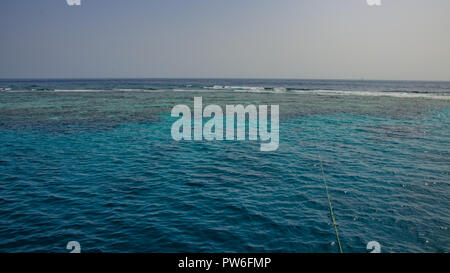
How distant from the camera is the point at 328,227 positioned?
939cm

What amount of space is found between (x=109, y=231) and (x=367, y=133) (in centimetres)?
2254

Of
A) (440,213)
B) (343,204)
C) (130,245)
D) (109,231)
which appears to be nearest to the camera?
(130,245)

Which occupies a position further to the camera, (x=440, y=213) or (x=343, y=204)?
(x=343, y=204)

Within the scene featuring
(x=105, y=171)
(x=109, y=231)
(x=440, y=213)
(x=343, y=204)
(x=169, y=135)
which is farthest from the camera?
(x=169, y=135)

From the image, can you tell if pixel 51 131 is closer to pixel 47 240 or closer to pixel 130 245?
pixel 47 240

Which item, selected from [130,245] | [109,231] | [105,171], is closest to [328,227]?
[130,245]

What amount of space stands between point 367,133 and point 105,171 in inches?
834

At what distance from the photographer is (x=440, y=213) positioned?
10.3m

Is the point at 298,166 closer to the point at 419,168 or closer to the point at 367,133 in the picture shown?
the point at 419,168

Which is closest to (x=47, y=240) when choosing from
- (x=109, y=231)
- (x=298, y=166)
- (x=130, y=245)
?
(x=109, y=231)
